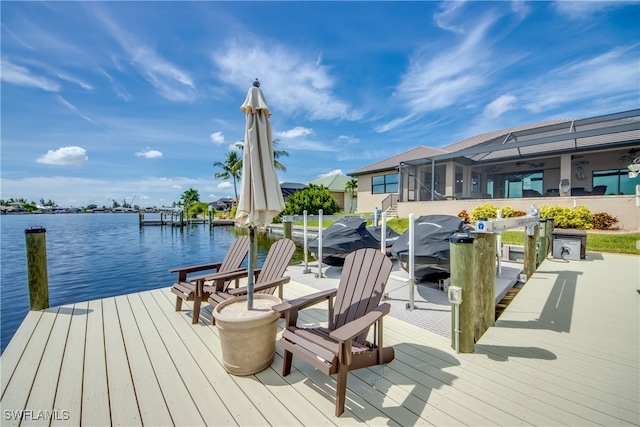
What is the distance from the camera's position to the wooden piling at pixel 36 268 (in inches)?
145

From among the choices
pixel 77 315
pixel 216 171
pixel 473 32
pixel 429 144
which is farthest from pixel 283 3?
pixel 216 171

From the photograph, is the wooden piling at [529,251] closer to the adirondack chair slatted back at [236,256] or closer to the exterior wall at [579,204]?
the adirondack chair slatted back at [236,256]

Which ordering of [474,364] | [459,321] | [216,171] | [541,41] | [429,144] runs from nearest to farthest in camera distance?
→ [474,364] → [459,321] → [541,41] → [429,144] → [216,171]

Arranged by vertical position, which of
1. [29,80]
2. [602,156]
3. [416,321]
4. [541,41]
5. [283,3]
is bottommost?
[416,321]

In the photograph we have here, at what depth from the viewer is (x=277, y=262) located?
3701 mm

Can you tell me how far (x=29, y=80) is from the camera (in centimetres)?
756

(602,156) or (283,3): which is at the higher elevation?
(283,3)

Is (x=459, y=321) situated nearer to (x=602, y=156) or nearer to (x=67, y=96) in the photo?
(x=67, y=96)

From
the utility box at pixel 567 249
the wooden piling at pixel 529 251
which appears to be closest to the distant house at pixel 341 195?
the utility box at pixel 567 249

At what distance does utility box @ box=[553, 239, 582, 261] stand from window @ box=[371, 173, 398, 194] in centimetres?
1240

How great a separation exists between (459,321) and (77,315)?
4.83 meters

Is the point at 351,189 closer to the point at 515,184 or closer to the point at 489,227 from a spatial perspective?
the point at 515,184

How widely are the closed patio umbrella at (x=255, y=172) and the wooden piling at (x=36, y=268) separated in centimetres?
341

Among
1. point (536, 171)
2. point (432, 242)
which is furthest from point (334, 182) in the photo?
point (432, 242)
